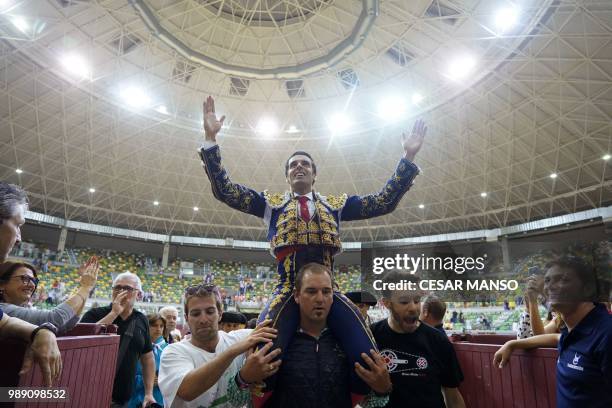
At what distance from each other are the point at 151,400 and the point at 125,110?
20.4 meters

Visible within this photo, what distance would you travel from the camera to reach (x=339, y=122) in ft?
73.7

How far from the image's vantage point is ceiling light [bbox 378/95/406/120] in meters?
20.5

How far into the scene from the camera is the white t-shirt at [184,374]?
8.20 feet

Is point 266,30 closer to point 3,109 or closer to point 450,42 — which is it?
point 450,42

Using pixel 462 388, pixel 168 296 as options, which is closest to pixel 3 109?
pixel 168 296

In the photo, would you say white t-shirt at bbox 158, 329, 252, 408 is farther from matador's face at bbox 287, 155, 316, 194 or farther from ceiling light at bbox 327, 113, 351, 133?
ceiling light at bbox 327, 113, 351, 133

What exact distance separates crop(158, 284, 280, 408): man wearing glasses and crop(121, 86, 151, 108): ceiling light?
20322 millimetres

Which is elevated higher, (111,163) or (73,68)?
(73,68)

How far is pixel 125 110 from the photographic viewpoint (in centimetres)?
2133

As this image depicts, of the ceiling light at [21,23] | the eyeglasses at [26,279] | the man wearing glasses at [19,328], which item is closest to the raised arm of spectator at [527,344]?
the man wearing glasses at [19,328]

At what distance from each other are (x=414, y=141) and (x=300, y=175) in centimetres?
116

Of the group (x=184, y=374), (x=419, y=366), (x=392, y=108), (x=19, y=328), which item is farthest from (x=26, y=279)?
(x=392, y=108)

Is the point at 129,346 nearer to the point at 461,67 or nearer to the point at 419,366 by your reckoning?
the point at 419,366

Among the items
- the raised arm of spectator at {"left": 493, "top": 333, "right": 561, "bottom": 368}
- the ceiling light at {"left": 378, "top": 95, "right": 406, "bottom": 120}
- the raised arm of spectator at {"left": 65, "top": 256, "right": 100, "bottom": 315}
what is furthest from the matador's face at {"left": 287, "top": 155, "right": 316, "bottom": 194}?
the ceiling light at {"left": 378, "top": 95, "right": 406, "bottom": 120}
